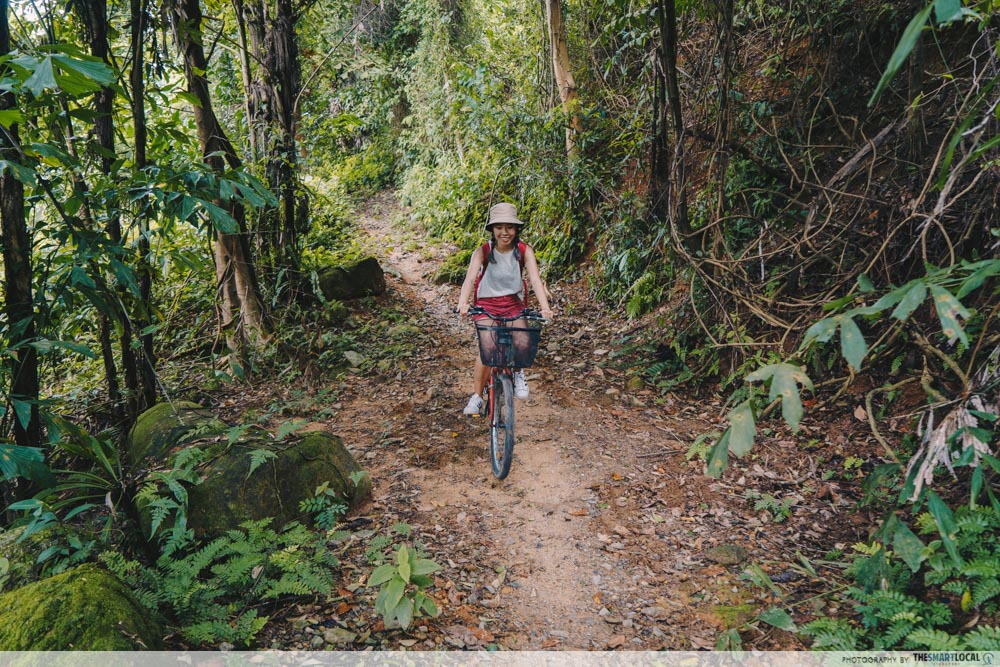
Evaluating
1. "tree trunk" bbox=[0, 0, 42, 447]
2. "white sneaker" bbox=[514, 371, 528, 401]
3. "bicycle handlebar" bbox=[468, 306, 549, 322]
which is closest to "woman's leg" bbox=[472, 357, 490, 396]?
"white sneaker" bbox=[514, 371, 528, 401]

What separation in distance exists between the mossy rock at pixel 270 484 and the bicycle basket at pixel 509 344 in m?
1.44

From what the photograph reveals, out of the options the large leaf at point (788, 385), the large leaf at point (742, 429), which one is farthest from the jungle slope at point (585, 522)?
the large leaf at point (788, 385)

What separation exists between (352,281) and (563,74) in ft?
16.2

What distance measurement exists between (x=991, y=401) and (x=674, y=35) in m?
3.94

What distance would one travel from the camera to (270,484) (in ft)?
12.8

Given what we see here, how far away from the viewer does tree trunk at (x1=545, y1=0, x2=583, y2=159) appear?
9031 mm

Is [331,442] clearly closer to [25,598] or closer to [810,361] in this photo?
[25,598]

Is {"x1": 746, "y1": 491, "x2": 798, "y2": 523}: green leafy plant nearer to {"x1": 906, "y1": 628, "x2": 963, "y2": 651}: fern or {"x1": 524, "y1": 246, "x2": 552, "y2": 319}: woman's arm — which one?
{"x1": 906, "y1": 628, "x2": 963, "y2": 651}: fern

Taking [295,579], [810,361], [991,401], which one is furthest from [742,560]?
[295,579]

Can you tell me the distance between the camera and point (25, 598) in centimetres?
257

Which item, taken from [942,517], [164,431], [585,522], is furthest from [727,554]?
[164,431]

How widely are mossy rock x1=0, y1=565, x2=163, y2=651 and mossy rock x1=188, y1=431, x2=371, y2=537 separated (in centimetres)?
89

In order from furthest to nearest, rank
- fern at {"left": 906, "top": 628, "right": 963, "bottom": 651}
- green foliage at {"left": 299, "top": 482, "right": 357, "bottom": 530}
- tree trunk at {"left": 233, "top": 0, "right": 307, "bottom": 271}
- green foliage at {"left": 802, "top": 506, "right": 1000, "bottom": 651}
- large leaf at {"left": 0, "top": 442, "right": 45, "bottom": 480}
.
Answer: tree trunk at {"left": 233, "top": 0, "right": 307, "bottom": 271} → green foliage at {"left": 299, "top": 482, "right": 357, "bottom": 530} → green foliage at {"left": 802, "top": 506, "right": 1000, "bottom": 651} → fern at {"left": 906, "top": 628, "right": 963, "bottom": 651} → large leaf at {"left": 0, "top": 442, "right": 45, "bottom": 480}

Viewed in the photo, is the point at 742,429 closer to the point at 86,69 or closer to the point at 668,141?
the point at 86,69
